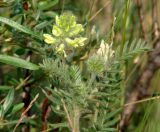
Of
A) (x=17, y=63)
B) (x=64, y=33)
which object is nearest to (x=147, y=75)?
(x=17, y=63)

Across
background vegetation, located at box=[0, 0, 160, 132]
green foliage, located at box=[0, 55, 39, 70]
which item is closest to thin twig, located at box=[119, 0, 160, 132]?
background vegetation, located at box=[0, 0, 160, 132]

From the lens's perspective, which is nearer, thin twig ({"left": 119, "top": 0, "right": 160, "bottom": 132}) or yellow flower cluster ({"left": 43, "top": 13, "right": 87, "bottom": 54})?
yellow flower cluster ({"left": 43, "top": 13, "right": 87, "bottom": 54})

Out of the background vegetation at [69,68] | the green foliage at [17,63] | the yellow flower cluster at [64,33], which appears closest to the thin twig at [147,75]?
the background vegetation at [69,68]

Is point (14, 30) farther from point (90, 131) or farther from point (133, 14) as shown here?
point (133, 14)

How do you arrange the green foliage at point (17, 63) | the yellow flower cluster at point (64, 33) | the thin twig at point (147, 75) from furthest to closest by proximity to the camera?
1. the thin twig at point (147, 75)
2. the green foliage at point (17, 63)
3. the yellow flower cluster at point (64, 33)

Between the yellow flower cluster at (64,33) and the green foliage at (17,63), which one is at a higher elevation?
the yellow flower cluster at (64,33)

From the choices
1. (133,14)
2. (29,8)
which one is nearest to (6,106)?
(29,8)

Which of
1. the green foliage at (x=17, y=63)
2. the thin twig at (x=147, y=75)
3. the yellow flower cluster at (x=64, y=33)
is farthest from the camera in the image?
the thin twig at (x=147, y=75)

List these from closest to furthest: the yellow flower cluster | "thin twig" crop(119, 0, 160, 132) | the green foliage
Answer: the yellow flower cluster → the green foliage → "thin twig" crop(119, 0, 160, 132)

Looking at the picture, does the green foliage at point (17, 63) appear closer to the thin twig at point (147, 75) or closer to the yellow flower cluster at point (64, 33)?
the yellow flower cluster at point (64, 33)

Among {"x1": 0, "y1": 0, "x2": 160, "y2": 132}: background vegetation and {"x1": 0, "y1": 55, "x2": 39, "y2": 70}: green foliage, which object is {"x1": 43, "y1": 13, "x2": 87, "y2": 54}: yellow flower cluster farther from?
{"x1": 0, "y1": 55, "x2": 39, "y2": 70}: green foliage

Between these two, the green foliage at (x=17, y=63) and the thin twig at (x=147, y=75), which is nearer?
the green foliage at (x=17, y=63)
